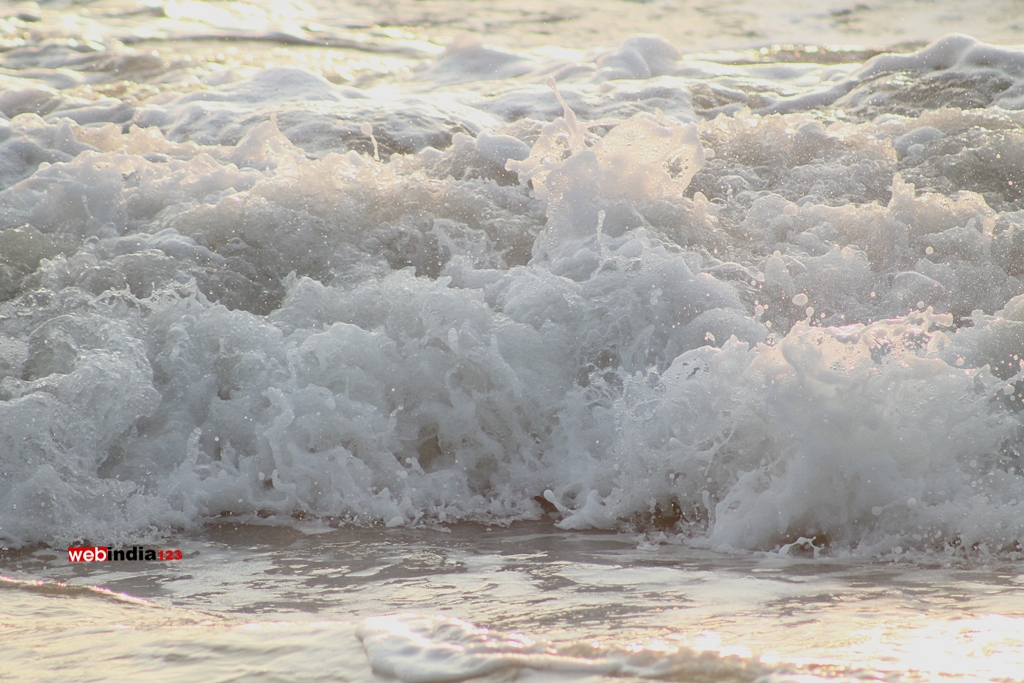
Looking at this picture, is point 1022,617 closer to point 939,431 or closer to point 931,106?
point 939,431

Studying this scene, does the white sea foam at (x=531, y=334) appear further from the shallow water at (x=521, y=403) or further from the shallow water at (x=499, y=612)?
the shallow water at (x=499, y=612)

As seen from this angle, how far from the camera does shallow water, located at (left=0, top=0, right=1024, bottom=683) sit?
2000 millimetres

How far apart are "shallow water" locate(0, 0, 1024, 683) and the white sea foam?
1 centimetres

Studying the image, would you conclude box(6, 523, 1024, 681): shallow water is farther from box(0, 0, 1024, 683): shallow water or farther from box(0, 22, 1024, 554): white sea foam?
box(0, 22, 1024, 554): white sea foam

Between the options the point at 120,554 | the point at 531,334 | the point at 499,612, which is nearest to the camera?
the point at 499,612

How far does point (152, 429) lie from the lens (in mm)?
3502

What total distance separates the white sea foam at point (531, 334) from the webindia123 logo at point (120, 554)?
0.24ft

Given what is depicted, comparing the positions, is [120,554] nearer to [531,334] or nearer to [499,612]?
[499,612]

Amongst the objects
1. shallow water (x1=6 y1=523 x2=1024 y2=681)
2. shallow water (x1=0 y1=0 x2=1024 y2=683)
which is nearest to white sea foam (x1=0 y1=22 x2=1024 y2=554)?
shallow water (x1=0 y1=0 x2=1024 y2=683)

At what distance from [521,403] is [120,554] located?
1.49m

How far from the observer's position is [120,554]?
2908 millimetres

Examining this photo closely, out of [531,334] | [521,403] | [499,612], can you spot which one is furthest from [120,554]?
[531,334]

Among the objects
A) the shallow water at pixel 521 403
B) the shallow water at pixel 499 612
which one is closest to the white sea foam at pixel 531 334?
the shallow water at pixel 521 403

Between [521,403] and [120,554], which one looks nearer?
[120,554]
